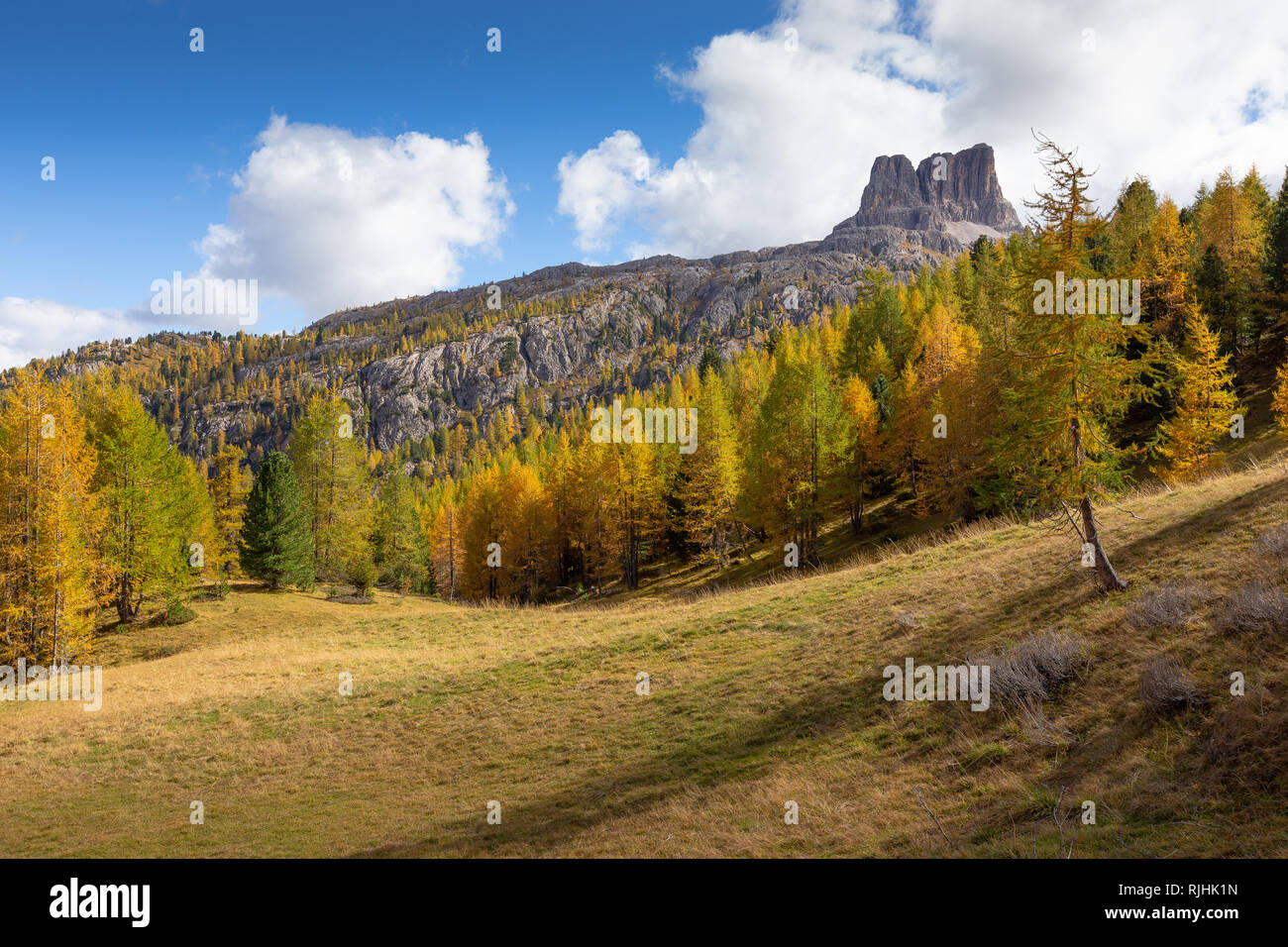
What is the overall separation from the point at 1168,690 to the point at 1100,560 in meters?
5.92

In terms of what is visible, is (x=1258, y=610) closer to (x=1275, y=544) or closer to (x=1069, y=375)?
(x=1275, y=544)

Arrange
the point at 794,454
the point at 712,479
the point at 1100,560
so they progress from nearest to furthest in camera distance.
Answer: the point at 1100,560
the point at 794,454
the point at 712,479

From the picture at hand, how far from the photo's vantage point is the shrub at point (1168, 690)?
9.32m

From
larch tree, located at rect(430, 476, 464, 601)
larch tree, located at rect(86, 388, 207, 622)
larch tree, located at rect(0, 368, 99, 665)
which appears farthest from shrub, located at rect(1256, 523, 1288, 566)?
larch tree, located at rect(430, 476, 464, 601)

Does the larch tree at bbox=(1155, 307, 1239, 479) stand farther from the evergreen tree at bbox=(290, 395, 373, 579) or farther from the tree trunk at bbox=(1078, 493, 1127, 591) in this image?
the evergreen tree at bbox=(290, 395, 373, 579)

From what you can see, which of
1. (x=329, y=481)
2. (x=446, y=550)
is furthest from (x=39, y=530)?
(x=446, y=550)

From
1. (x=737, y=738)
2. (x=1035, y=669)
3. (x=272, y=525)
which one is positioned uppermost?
(x=272, y=525)

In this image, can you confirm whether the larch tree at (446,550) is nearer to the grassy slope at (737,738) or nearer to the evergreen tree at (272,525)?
the evergreen tree at (272,525)

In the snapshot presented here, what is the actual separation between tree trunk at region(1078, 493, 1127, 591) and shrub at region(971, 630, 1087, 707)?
9.40 ft

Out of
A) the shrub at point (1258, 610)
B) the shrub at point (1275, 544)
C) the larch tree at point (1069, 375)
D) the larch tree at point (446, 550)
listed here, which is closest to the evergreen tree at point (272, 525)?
the larch tree at point (446, 550)

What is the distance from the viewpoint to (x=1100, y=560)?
574 inches

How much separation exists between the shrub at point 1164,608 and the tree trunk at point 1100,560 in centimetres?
149

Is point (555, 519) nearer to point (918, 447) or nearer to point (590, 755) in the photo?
point (918, 447)
